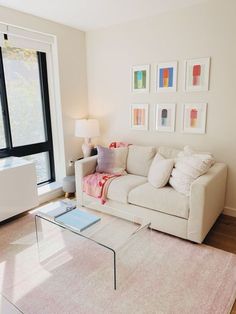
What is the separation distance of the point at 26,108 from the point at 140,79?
1643 millimetres

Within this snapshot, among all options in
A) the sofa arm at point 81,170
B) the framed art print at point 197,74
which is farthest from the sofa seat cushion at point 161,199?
the framed art print at point 197,74

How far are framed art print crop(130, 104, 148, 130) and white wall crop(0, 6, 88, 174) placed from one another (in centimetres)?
Result: 89

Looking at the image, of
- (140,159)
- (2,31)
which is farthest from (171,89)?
(2,31)

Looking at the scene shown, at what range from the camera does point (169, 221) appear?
2436mm

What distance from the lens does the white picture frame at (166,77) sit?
9.89 feet

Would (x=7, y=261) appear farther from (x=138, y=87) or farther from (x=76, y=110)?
(x=138, y=87)

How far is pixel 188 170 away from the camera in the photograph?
244 centimetres

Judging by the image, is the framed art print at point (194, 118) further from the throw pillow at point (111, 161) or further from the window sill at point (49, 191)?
the window sill at point (49, 191)

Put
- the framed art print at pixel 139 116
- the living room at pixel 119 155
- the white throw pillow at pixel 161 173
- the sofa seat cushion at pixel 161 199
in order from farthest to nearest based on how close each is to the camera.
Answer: the framed art print at pixel 139 116 → the white throw pillow at pixel 161 173 → the sofa seat cushion at pixel 161 199 → the living room at pixel 119 155

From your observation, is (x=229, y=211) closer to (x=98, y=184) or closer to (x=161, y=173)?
(x=161, y=173)

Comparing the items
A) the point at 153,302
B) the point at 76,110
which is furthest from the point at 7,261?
the point at 76,110

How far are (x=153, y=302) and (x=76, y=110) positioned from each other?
2.88 m

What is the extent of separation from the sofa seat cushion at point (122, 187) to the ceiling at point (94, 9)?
2024 mm

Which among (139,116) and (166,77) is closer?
(166,77)
